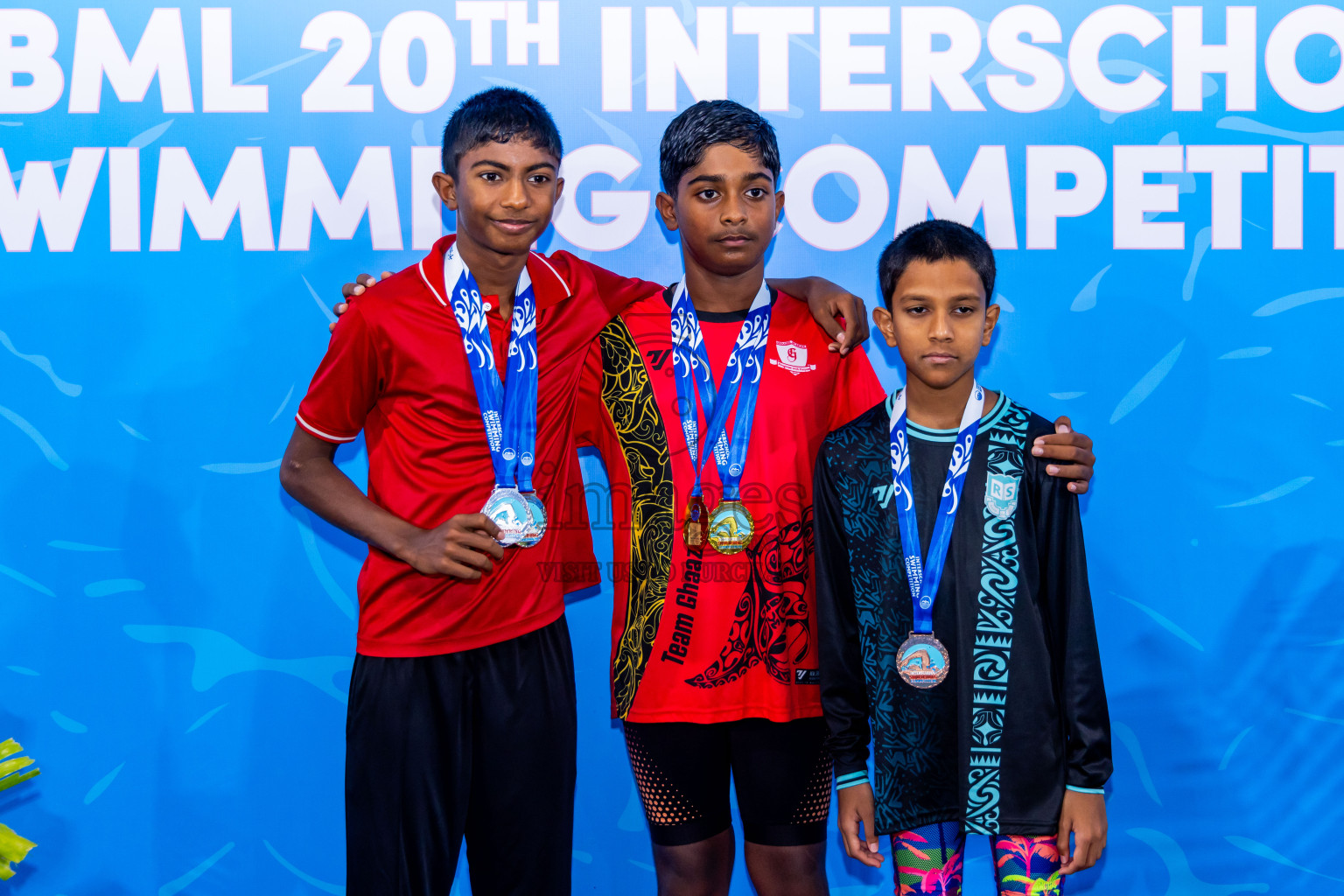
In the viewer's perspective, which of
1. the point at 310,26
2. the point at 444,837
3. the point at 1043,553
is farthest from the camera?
the point at 310,26

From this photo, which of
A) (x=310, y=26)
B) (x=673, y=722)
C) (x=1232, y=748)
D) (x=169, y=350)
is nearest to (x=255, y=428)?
(x=169, y=350)

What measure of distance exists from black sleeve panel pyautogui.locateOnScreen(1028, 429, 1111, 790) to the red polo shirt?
100cm

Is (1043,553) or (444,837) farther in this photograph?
(444,837)

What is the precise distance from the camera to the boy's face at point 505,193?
1989mm

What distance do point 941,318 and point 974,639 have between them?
0.59 m

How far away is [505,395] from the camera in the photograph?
6.80ft

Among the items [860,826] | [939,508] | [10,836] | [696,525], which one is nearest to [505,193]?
[696,525]

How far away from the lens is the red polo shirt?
203cm

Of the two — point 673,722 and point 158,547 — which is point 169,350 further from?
point 673,722

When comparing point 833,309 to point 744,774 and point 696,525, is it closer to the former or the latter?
point 696,525

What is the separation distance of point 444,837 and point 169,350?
168 centimetres

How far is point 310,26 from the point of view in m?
2.85

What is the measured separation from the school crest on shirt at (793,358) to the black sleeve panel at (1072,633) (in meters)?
0.53

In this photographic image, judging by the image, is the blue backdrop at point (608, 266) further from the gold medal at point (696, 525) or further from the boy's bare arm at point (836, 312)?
the gold medal at point (696, 525)
